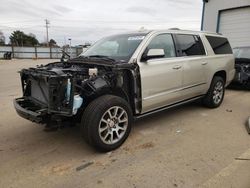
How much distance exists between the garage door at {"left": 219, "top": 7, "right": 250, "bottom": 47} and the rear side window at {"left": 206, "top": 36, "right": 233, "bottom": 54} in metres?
8.13

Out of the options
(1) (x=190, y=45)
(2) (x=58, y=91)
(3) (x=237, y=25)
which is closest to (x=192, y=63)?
(1) (x=190, y=45)

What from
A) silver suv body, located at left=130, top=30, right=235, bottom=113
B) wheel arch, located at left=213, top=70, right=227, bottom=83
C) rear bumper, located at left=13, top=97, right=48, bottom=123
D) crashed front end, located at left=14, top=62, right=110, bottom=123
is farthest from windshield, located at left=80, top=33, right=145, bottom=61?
wheel arch, located at left=213, top=70, right=227, bottom=83

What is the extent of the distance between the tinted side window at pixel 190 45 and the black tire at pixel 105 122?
1.94 m

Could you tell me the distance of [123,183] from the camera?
290cm

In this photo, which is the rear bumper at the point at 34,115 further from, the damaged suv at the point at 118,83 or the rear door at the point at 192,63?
the rear door at the point at 192,63

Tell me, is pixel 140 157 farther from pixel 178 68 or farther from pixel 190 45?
pixel 190 45

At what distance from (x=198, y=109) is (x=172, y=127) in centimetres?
157

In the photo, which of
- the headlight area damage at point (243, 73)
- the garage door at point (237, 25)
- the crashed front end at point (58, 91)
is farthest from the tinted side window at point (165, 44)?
the garage door at point (237, 25)

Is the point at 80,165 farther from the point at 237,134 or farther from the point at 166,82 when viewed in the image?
the point at 237,134

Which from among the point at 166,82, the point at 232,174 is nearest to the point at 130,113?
the point at 166,82

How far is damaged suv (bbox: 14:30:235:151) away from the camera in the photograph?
3.40 metres

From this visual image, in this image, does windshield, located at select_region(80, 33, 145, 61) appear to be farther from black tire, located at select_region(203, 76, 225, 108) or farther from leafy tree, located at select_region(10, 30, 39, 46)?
leafy tree, located at select_region(10, 30, 39, 46)

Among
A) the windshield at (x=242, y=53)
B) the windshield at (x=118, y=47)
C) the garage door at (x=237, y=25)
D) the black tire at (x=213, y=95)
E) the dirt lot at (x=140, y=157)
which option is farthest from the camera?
the garage door at (x=237, y=25)

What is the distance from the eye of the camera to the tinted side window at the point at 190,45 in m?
5.00
